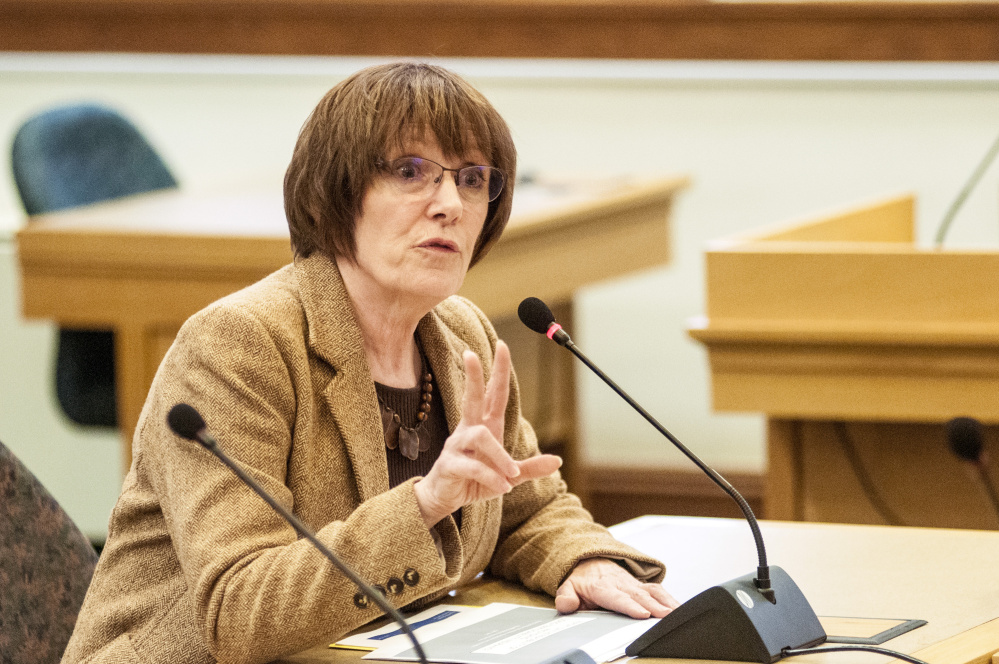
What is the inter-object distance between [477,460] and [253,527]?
0.86 ft

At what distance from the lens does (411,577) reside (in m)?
1.55

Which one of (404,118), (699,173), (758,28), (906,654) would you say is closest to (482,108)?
(404,118)

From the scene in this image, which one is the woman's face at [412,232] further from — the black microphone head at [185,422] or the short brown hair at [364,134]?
the black microphone head at [185,422]

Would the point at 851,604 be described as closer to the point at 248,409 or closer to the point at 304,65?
the point at 248,409

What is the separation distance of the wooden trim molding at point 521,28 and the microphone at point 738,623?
10.2ft

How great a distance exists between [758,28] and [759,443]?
134 centimetres

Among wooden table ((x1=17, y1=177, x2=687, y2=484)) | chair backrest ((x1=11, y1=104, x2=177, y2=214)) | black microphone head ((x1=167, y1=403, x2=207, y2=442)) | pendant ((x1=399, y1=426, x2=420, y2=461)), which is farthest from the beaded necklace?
chair backrest ((x1=11, y1=104, x2=177, y2=214))

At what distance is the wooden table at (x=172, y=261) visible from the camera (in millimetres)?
3490

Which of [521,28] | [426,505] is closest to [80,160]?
[521,28]

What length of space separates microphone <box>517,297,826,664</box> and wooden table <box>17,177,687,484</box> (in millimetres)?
2023

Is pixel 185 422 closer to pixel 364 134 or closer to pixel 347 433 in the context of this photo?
pixel 347 433

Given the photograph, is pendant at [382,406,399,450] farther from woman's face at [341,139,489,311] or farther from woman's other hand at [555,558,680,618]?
woman's other hand at [555,558,680,618]

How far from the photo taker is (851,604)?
1.78 metres

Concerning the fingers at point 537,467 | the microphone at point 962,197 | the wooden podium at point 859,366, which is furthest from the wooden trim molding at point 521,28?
the fingers at point 537,467
